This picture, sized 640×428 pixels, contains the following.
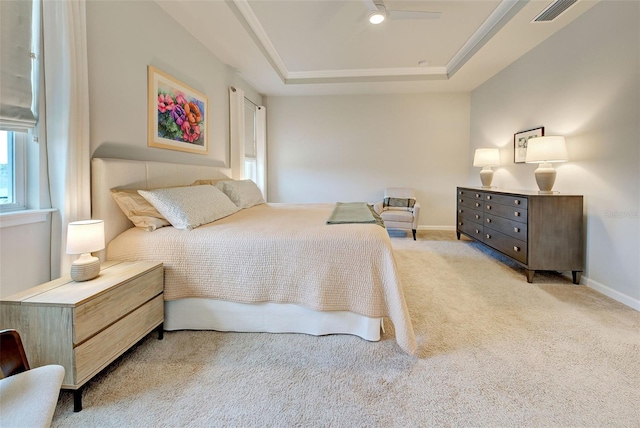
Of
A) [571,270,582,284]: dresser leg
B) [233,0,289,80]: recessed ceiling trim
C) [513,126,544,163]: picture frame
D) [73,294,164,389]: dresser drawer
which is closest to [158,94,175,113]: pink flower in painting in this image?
[233,0,289,80]: recessed ceiling trim

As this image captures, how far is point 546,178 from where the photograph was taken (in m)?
3.00

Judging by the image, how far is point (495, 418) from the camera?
48.9 inches

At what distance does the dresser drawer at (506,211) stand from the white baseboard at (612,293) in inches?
29.7

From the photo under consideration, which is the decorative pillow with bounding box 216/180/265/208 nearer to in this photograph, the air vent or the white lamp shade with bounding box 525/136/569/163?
the white lamp shade with bounding box 525/136/569/163

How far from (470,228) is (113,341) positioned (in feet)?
13.9

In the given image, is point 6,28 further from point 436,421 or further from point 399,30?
point 399,30

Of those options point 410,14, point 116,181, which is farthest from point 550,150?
point 116,181

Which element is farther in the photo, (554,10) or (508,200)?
(508,200)

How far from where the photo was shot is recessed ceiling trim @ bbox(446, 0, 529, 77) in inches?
111

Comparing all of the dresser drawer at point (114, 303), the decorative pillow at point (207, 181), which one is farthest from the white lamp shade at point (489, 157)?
the dresser drawer at point (114, 303)

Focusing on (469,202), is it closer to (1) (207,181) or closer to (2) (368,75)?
(2) (368,75)

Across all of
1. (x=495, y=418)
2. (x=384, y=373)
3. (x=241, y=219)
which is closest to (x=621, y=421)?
(x=495, y=418)

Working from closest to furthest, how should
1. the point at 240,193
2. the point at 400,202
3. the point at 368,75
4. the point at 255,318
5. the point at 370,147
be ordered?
the point at 255,318, the point at 240,193, the point at 368,75, the point at 400,202, the point at 370,147

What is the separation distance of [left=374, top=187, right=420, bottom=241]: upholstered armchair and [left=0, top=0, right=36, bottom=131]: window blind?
4.17 meters
